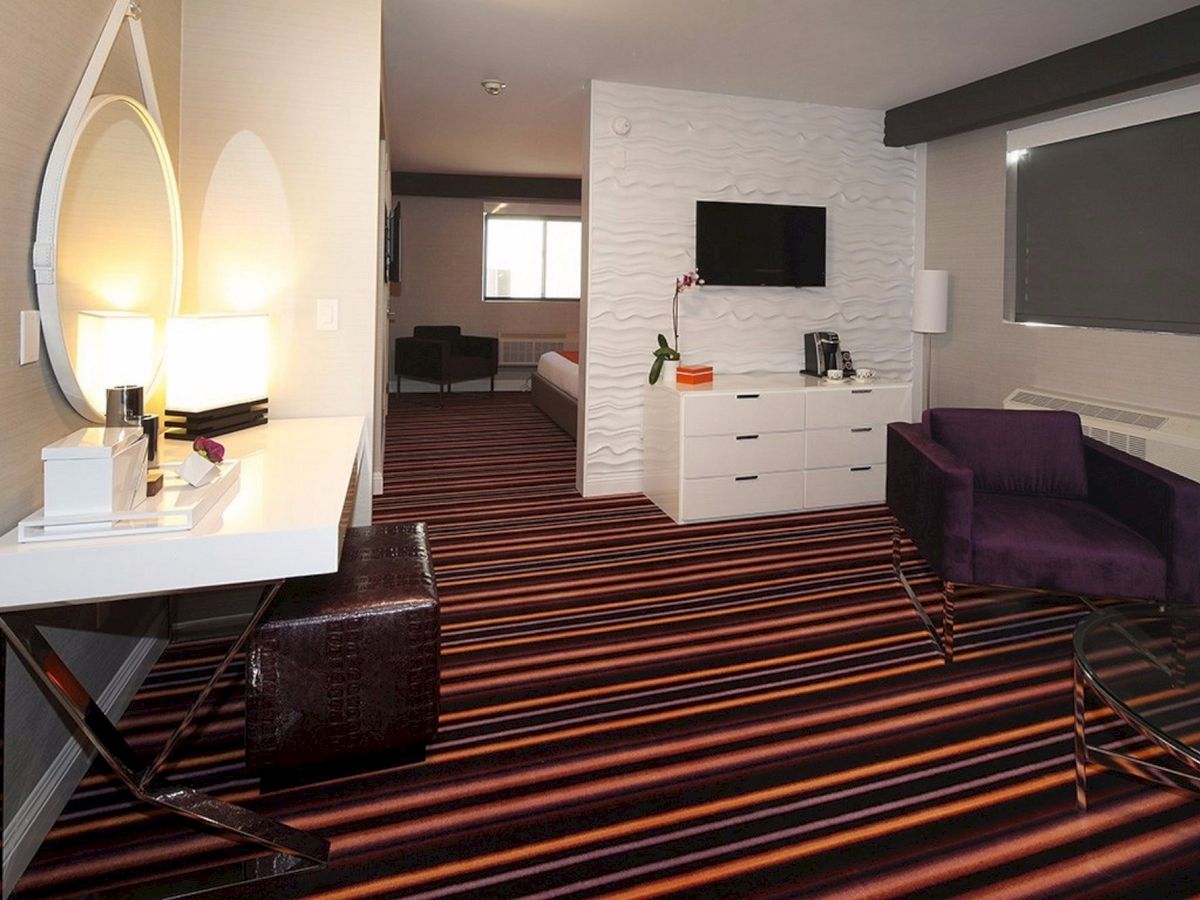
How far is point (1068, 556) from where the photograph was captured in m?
2.48

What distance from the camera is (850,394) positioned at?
444 cm

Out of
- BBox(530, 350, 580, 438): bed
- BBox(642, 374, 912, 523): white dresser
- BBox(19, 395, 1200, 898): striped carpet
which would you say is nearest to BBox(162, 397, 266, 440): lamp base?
BBox(19, 395, 1200, 898): striped carpet

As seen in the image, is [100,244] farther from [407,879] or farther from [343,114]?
[407,879]

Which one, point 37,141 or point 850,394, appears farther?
point 850,394

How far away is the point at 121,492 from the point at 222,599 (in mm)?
1418

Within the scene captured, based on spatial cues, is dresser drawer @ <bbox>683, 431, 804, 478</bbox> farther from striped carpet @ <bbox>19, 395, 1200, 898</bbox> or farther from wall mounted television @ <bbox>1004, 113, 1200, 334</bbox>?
wall mounted television @ <bbox>1004, 113, 1200, 334</bbox>

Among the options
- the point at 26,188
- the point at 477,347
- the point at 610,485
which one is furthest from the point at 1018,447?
the point at 477,347

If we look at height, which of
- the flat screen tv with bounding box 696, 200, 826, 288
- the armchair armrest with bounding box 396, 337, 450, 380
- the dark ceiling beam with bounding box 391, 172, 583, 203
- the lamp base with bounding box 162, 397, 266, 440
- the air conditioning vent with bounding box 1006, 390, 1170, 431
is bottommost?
the lamp base with bounding box 162, 397, 266, 440

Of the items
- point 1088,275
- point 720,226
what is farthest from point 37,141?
point 1088,275

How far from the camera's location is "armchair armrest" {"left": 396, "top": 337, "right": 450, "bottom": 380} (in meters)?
8.59

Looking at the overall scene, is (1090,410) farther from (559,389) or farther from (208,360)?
(559,389)

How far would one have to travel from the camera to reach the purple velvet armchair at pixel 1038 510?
2.43 m

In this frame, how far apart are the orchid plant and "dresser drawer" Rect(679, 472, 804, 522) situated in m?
0.77

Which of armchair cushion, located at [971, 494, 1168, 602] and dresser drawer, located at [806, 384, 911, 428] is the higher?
dresser drawer, located at [806, 384, 911, 428]
